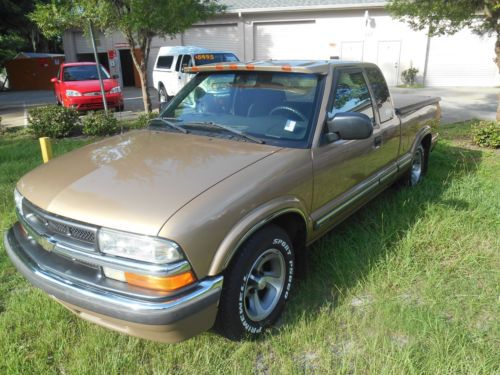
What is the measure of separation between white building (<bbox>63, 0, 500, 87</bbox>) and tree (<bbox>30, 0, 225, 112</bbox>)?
32.1 feet

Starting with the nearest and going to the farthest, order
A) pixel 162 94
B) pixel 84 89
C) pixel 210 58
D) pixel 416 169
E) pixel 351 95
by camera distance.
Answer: pixel 351 95
pixel 416 169
pixel 84 89
pixel 210 58
pixel 162 94

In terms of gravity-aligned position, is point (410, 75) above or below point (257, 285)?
below

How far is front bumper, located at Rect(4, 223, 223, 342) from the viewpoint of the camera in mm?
2119

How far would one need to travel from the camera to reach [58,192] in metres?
2.52

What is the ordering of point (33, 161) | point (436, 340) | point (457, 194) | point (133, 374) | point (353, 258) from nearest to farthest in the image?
point (133, 374), point (436, 340), point (353, 258), point (457, 194), point (33, 161)

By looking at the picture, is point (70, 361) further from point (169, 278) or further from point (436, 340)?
point (436, 340)

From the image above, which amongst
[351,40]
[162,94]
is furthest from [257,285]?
[351,40]

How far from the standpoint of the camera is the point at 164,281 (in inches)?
84.1

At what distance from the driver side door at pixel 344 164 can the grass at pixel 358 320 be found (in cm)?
47

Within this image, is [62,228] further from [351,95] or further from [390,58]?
[390,58]

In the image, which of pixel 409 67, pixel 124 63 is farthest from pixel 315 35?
pixel 124 63

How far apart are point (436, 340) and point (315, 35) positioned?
19733 mm

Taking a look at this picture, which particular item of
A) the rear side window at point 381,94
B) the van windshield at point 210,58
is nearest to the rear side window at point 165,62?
the van windshield at point 210,58

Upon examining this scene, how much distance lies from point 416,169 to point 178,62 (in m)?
11.4
